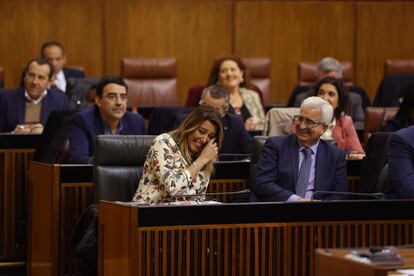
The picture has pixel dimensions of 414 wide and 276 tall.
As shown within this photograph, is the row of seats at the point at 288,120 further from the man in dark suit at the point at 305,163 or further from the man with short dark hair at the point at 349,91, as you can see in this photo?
the man in dark suit at the point at 305,163

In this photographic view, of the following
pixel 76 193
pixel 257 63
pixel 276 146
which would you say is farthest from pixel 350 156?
pixel 257 63

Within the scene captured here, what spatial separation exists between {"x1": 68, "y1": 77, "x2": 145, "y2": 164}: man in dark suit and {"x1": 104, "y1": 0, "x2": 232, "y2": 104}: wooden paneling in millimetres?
5242

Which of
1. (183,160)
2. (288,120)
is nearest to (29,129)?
(288,120)

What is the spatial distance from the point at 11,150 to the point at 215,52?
235 inches

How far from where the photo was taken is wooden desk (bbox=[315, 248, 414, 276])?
382 centimetres

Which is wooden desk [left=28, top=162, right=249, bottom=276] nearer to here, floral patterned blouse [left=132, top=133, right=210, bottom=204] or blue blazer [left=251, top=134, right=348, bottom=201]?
blue blazer [left=251, top=134, right=348, bottom=201]

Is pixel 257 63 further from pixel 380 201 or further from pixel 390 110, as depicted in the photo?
pixel 380 201

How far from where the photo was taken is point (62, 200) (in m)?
6.46

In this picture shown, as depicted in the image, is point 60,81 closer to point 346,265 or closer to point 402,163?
point 402,163

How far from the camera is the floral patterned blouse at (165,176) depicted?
577cm

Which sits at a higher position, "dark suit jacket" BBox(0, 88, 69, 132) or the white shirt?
the white shirt

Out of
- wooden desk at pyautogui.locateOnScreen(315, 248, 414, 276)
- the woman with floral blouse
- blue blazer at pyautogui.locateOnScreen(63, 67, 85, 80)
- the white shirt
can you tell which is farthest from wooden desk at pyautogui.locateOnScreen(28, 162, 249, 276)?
blue blazer at pyautogui.locateOnScreen(63, 67, 85, 80)

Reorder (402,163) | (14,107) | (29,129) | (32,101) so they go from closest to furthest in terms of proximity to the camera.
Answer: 1. (402,163)
2. (29,129)
3. (14,107)
4. (32,101)

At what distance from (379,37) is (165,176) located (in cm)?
808
